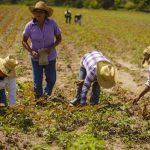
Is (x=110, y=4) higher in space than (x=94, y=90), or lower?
lower

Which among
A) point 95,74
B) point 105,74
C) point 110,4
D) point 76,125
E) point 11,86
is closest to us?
point 11,86

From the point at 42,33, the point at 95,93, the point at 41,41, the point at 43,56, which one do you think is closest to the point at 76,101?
the point at 95,93

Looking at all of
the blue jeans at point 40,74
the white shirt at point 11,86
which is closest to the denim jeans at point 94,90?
the blue jeans at point 40,74

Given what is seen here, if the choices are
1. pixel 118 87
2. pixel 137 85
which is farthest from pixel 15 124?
pixel 137 85

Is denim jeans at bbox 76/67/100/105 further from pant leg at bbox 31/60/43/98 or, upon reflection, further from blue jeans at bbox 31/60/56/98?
pant leg at bbox 31/60/43/98

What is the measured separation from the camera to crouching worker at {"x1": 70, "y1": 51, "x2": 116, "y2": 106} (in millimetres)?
6801

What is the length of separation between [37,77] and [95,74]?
134cm

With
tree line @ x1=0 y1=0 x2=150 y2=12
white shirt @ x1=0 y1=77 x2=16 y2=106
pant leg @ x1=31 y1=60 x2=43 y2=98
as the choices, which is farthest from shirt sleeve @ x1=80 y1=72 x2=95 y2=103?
tree line @ x1=0 y1=0 x2=150 y2=12

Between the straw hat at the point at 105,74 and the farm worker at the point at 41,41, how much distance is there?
1153 millimetres

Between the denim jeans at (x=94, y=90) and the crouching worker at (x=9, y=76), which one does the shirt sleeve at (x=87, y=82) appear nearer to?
the denim jeans at (x=94, y=90)

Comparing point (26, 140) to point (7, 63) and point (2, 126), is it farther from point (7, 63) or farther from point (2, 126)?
point (7, 63)

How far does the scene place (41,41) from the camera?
7652 mm

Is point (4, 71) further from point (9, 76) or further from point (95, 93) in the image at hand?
point (95, 93)

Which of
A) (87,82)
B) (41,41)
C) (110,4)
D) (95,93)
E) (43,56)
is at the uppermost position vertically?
(41,41)
